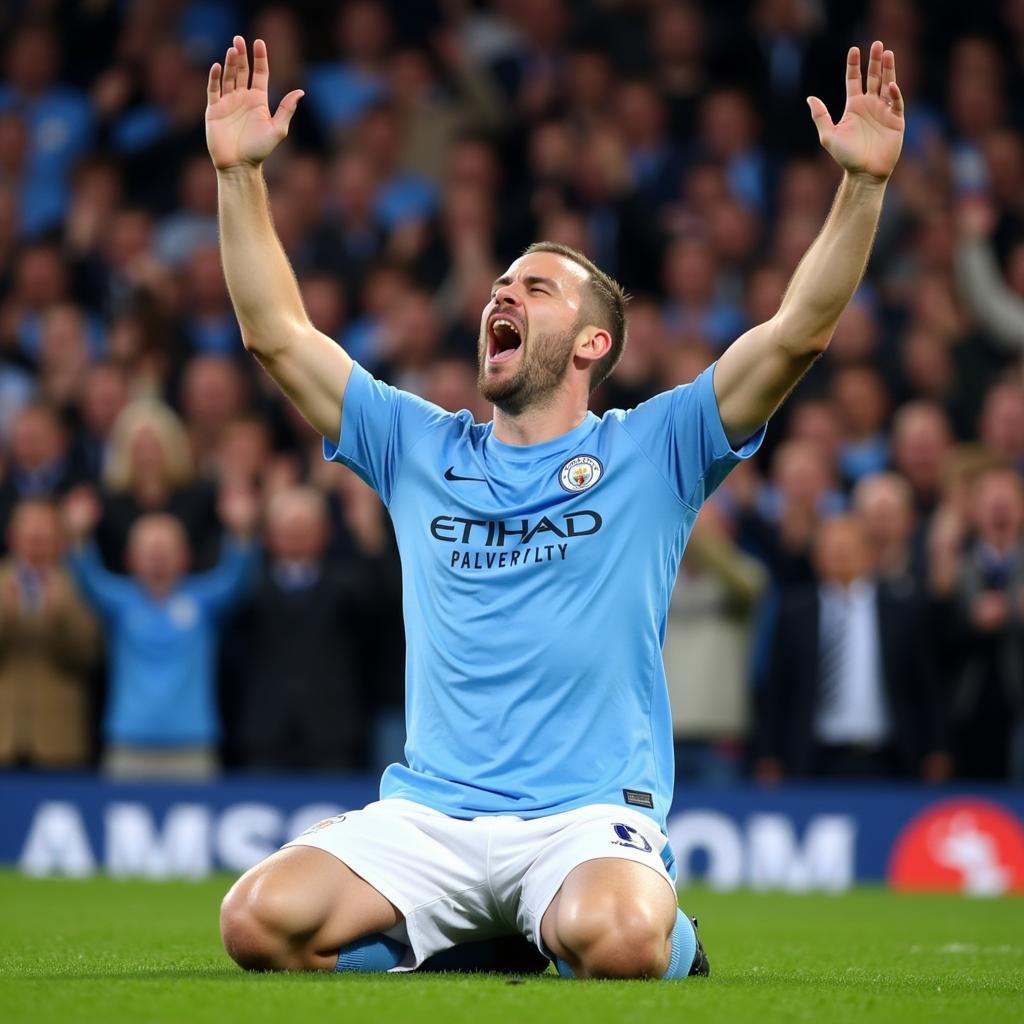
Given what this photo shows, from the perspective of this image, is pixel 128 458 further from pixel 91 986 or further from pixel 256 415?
pixel 91 986

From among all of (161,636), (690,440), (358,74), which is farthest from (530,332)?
(358,74)

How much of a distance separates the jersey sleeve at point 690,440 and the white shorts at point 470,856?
101 cm

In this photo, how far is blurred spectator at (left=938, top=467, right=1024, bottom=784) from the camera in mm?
11578

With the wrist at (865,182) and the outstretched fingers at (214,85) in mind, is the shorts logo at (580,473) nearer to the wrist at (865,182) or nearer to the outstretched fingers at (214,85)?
the wrist at (865,182)

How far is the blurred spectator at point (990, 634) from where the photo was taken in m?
11.6

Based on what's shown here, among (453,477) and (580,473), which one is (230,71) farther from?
(580,473)

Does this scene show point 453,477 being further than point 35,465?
No

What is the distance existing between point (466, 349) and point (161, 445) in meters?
2.46

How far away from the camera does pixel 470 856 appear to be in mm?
5617

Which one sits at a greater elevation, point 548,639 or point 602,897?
point 548,639

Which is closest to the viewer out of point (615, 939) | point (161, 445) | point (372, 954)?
point (615, 939)

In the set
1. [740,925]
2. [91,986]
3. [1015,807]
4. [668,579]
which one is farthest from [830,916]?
[91,986]

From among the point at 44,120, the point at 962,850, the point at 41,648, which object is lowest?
the point at 962,850

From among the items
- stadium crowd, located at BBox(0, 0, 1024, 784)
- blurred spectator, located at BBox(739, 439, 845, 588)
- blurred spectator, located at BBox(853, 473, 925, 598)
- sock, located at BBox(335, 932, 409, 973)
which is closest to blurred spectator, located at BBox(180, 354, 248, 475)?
stadium crowd, located at BBox(0, 0, 1024, 784)
